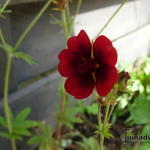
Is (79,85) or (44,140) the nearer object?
(79,85)

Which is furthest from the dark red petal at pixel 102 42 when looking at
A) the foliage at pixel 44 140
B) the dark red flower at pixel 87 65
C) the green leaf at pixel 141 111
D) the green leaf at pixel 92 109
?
the green leaf at pixel 92 109

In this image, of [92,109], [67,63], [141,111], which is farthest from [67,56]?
[92,109]

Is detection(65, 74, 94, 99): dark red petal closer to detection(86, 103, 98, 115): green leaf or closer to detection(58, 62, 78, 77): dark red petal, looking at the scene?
detection(58, 62, 78, 77): dark red petal

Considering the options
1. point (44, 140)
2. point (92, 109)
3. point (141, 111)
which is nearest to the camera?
point (141, 111)

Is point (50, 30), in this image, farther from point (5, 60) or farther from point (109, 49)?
point (109, 49)

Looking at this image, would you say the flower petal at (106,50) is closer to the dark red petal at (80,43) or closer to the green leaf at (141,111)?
the dark red petal at (80,43)

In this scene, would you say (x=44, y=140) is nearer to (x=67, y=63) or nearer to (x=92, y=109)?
(x=92, y=109)

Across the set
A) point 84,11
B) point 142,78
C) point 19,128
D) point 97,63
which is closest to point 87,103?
point 142,78
